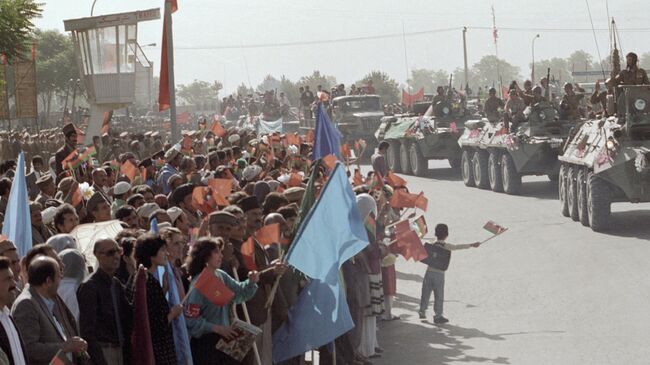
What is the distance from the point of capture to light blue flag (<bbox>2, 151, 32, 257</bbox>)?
8.21m

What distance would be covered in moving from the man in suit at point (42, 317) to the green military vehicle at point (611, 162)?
13.1 m

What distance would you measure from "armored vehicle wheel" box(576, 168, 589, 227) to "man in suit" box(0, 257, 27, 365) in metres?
14.2

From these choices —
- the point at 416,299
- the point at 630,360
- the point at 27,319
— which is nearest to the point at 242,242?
the point at 27,319

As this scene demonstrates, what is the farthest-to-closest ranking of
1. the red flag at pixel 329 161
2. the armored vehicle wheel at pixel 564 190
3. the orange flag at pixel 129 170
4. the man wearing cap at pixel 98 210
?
the armored vehicle wheel at pixel 564 190 < the orange flag at pixel 129 170 < the red flag at pixel 329 161 < the man wearing cap at pixel 98 210

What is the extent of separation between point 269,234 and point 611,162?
10868 mm

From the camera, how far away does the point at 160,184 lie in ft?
48.8

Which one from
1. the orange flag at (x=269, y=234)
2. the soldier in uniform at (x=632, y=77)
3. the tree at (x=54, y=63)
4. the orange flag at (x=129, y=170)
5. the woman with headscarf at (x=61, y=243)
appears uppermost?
the tree at (x=54, y=63)

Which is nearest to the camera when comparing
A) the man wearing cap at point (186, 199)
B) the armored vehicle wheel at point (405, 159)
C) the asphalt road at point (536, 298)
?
the asphalt road at point (536, 298)

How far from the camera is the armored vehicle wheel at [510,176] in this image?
25.8 metres

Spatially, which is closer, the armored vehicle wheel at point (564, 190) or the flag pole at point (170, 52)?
the flag pole at point (170, 52)

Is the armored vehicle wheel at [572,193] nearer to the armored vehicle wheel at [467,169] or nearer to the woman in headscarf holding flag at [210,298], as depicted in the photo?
the armored vehicle wheel at [467,169]

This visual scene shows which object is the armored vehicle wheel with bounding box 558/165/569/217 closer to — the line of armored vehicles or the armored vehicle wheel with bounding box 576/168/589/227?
the line of armored vehicles

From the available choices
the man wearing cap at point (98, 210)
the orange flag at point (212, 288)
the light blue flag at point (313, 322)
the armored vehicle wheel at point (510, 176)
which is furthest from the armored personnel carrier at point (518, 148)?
the orange flag at point (212, 288)

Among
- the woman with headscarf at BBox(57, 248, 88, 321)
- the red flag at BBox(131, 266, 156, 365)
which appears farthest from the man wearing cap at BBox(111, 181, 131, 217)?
the red flag at BBox(131, 266, 156, 365)
